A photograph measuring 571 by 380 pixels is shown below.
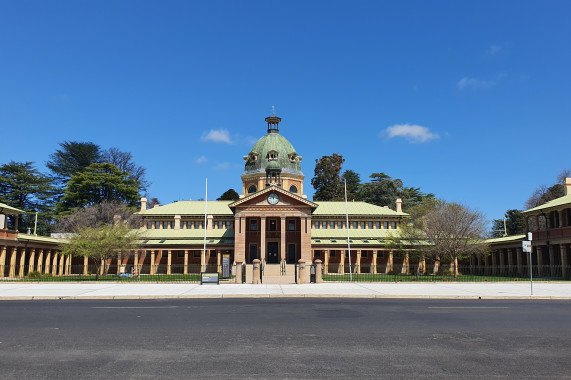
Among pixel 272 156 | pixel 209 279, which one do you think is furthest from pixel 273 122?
pixel 209 279

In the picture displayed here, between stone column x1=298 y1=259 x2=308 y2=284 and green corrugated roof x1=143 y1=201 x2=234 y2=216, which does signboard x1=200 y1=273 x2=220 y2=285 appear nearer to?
stone column x1=298 y1=259 x2=308 y2=284

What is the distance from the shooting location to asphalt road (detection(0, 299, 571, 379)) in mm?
7480

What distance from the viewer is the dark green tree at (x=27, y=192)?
78688 mm

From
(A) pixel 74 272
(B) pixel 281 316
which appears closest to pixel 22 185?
(A) pixel 74 272

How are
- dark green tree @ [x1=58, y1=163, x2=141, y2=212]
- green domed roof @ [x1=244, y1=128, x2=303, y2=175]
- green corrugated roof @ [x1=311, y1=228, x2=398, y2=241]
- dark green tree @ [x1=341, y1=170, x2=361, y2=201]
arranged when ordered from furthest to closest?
1. dark green tree @ [x1=341, y1=170, x2=361, y2=201]
2. dark green tree @ [x1=58, y1=163, x2=141, y2=212]
3. green domed roof @ [x1=244, y1=128, x2=303, y2=175]
4. green corrugated roof @ [x1=311, y1=228, x2=398, y2=241]

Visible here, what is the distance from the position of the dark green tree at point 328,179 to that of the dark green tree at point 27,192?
5462 centimetres

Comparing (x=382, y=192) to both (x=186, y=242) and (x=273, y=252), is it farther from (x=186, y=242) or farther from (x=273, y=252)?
(x=186, y=242)

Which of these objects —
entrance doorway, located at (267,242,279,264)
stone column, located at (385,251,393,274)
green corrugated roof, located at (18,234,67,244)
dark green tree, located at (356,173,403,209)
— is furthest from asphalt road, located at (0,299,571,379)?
dark green tree, located at (356,173,403,209)

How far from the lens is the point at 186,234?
67688 millimetres

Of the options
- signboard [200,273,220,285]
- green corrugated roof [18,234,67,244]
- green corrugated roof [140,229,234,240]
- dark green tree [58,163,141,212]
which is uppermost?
dark green tree [58,163,141,212]

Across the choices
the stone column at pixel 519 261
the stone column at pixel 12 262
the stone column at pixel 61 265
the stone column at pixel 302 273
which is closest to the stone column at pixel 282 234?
the stone column at pixel 302 273

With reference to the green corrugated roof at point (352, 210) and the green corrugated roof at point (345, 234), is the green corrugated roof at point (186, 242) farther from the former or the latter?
the green corrugated roof at point (352, 210)

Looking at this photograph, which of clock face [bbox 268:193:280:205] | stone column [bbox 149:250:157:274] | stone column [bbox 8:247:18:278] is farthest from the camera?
stone column [bbox 149:250:157:274]

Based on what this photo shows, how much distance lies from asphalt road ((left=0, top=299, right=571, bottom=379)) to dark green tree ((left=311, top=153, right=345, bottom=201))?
282ft
